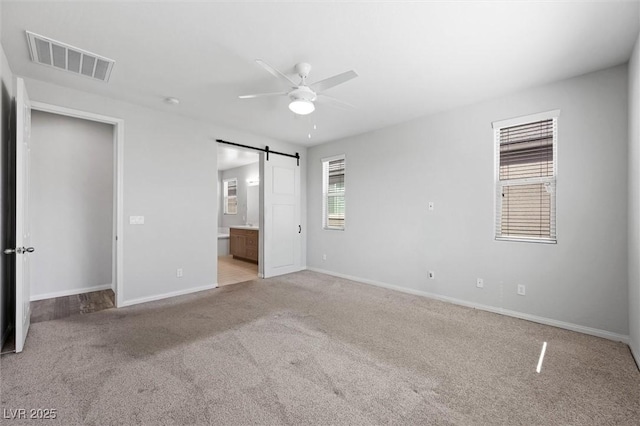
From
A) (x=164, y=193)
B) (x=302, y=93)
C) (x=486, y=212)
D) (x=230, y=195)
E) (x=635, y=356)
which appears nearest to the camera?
(x=635, y=356)

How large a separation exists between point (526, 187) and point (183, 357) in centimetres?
410

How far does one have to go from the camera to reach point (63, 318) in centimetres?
325

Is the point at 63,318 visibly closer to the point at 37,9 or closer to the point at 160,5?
the point at 37,9

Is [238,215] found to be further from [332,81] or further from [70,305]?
[332,81]

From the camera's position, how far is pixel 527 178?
133 inches

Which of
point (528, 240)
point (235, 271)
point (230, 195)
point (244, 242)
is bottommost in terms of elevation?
point (235, 271)

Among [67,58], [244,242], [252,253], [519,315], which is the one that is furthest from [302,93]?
[244,242]

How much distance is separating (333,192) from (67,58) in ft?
13.8

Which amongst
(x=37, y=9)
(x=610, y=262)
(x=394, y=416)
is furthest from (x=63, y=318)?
(x=610, y=262)

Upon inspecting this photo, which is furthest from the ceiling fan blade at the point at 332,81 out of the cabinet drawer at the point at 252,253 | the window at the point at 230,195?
the window at the point at 230,195

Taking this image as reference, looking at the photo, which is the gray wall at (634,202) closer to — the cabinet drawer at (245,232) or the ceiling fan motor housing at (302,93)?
the ceiling fan motor housing at (302,93)

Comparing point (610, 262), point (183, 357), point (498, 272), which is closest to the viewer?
point (183, 357)

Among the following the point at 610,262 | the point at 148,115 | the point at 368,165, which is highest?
the point at 148,115

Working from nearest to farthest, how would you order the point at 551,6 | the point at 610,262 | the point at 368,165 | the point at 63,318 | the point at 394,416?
the point at 394,416
the point at 551,6
the point at 610,262
the point at 63,318
the point at 368,165
